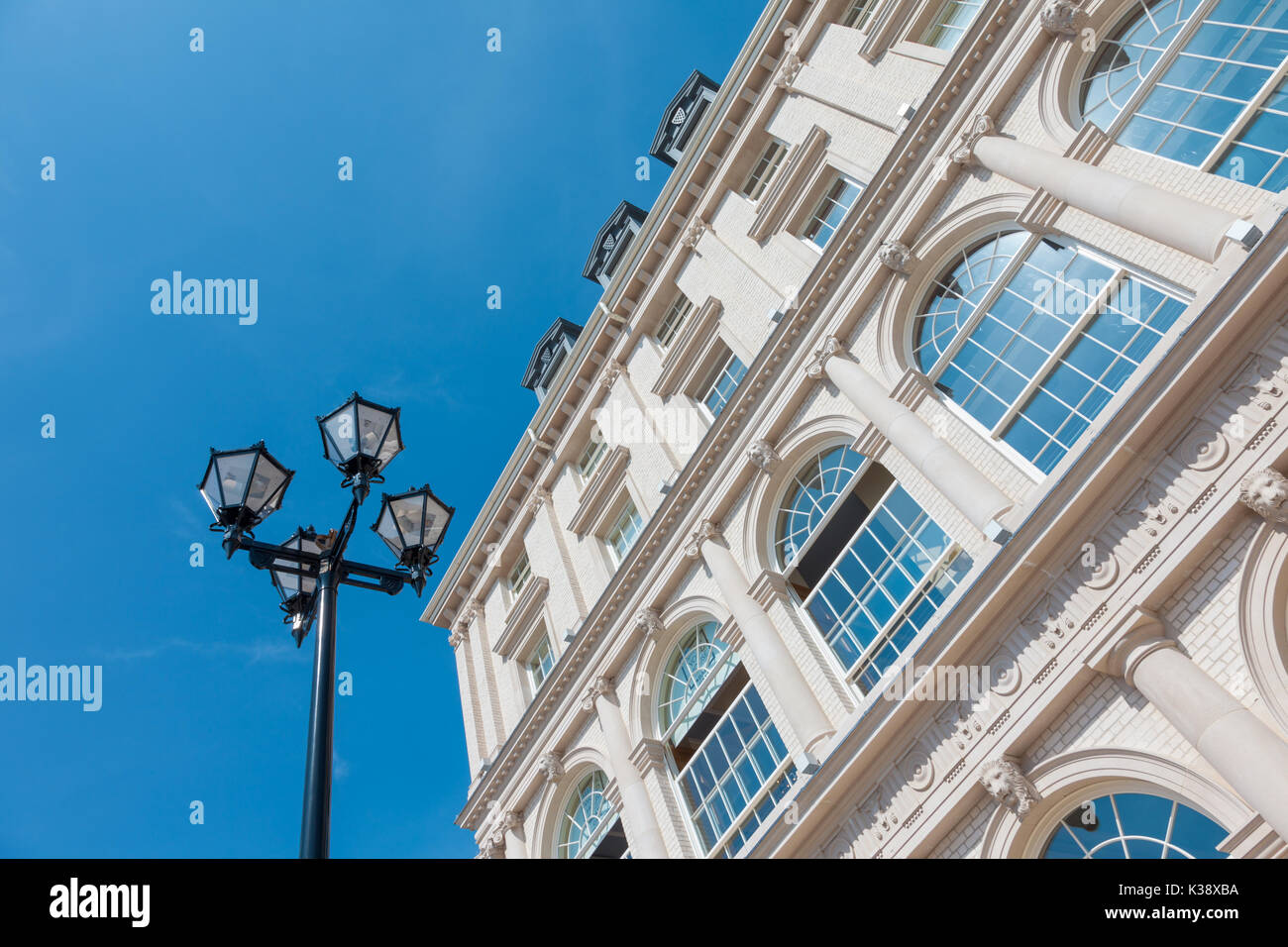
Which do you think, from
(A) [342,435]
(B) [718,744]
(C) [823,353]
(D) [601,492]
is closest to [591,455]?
(D) [601,492]

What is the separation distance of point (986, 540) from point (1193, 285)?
141 inches

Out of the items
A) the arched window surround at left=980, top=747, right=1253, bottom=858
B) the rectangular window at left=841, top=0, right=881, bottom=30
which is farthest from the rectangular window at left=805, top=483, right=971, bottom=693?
the rectangular window at left=841, top=0, right=881, bottom=30

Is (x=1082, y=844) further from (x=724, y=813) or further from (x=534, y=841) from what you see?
(x=534, y=841)

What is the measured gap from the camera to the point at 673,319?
73.7 feet

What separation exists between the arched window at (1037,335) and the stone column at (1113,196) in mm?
723

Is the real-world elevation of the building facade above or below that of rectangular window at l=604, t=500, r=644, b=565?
below

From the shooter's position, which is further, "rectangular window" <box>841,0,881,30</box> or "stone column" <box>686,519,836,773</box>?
"rectangular window" <box>841,0,881,30</box>

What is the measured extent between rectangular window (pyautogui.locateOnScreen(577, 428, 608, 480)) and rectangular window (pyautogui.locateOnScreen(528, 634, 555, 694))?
4438mm

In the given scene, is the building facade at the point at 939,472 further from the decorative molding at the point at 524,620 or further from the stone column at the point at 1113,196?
the decorative molding at the point at 524,620

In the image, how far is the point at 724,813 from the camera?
48.0 ft

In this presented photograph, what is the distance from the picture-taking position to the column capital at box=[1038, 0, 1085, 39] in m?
12.7

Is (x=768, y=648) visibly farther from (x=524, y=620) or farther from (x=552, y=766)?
(x=524, y=620)

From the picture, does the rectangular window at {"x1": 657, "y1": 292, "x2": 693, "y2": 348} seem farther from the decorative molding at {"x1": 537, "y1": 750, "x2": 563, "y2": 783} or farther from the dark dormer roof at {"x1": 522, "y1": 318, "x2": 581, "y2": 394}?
the decorative molding at {"x1": 537, "y1": 750, "x2": 563, "y2": 783}
